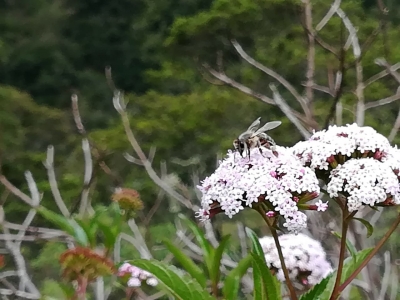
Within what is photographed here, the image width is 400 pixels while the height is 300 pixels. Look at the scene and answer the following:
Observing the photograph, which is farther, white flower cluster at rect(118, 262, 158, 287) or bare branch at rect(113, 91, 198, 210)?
bare branch at rect(113, 91, 198, 210)

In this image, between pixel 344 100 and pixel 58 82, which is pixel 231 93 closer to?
pixel 344 100

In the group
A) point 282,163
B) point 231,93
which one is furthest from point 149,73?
point 282,163

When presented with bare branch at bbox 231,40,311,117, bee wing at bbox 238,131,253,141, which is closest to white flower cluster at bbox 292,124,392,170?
bee wing at bbox 238,131,253,141

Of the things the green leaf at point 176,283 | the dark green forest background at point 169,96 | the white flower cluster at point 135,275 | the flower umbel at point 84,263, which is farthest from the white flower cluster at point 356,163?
the dark green forest background at point 169,96

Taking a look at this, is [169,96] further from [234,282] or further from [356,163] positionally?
[356,163]

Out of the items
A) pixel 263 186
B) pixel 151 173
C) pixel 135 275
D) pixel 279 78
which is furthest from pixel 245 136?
pixel 151 173

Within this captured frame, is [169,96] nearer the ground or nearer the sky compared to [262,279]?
nearer the ground

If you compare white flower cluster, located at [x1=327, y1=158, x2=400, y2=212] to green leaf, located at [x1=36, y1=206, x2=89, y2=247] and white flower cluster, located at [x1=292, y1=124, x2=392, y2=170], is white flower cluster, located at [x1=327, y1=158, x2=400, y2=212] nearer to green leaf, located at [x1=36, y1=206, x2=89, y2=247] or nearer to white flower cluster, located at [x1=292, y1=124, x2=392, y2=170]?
white flower cluster, located at [x1=292, y1=124, x2=392, y2=170]
